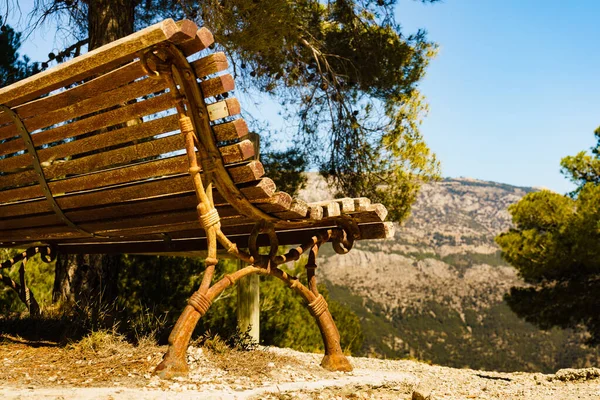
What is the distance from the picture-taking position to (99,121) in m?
2.33

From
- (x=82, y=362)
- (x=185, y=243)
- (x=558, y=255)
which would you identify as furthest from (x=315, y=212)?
(x=558, y=255)

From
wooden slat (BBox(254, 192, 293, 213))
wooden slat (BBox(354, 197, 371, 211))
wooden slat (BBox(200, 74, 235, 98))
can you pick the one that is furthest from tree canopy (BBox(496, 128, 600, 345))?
wooden slat (BBox(200, 74, 235, 98))

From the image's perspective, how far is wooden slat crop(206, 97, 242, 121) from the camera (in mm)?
2068

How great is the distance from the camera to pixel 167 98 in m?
2.14

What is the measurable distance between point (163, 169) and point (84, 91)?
413mm

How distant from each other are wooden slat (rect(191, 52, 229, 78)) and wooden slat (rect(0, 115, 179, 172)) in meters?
0.20

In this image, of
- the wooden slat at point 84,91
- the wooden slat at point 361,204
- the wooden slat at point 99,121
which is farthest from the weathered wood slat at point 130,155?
the wooden slat at point 361,204

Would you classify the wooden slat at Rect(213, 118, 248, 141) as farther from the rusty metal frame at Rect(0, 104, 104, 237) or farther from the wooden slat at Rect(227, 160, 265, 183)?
the rusty metal frame at Rect(0, 104, 104, 237)

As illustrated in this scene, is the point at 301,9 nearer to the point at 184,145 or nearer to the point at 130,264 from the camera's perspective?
the point at 130,264

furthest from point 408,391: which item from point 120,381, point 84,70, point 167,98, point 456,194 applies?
point 456,194

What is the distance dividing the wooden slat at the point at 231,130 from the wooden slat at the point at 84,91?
326 millimetres

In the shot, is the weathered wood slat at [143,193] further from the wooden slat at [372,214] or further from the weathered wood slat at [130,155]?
the wooden slat at [372,214]

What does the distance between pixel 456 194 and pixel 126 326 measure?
86.2m

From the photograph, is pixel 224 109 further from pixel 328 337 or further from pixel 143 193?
pixel 328 337
